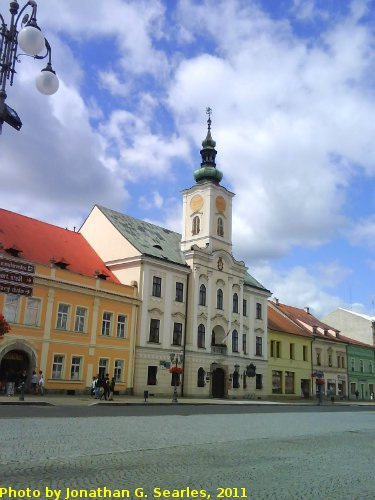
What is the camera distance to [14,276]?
48.1 feet

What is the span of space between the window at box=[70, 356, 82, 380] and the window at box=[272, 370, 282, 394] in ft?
82.5

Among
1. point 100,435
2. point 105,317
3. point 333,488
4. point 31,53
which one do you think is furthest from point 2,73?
point 105,317

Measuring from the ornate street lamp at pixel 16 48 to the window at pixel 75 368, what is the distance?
26.8 metres

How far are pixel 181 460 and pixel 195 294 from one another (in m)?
35.1

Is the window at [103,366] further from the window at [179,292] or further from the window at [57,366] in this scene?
the window at [179,292]

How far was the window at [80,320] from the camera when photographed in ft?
116

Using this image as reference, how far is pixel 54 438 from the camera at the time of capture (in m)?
11.6

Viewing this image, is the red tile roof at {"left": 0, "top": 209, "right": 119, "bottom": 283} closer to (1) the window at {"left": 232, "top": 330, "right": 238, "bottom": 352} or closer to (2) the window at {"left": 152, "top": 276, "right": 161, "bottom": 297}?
(2) the window at {"left": 152, "top": 276, "right": 161, "bottom": 297}

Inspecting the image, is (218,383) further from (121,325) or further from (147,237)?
(147,237)

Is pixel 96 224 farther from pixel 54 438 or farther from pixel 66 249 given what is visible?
pixel 54 438

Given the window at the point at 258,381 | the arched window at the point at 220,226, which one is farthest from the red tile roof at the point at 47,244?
the window at the point at 258,381

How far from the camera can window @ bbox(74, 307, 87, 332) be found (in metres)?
35.5

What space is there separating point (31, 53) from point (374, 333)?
6927cm

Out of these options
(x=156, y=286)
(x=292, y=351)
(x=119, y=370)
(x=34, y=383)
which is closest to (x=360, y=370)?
(x=292, y=351)
